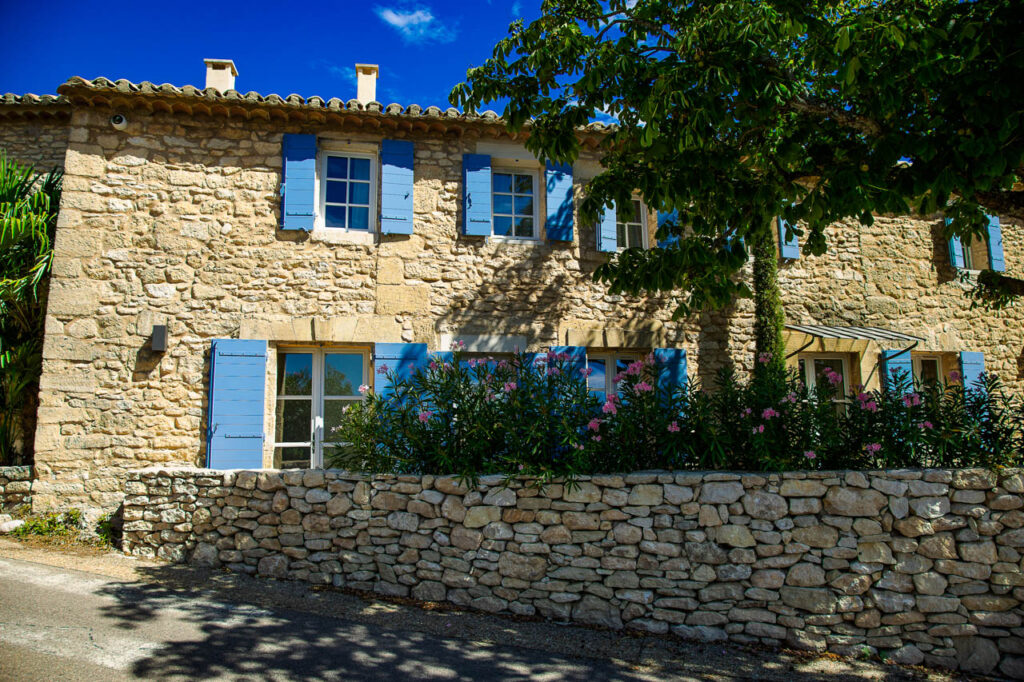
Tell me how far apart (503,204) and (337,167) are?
205 centimetres

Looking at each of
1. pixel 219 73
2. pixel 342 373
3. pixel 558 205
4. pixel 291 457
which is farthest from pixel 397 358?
pixel 219 73

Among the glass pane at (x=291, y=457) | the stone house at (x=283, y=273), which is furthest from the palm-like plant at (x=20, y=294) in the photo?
the glass pane at (x=291, y=457)

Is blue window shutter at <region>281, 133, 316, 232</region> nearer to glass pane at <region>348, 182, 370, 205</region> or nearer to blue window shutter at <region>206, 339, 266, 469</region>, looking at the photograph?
glass pane at <region>348, 182, 370, 205</region>

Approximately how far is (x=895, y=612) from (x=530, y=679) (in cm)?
264

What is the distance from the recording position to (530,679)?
145 inches

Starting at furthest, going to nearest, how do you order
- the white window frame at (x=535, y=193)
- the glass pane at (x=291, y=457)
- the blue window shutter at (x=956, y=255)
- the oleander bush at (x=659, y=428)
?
the blue window shutter at (x=956, y=255) → the white window frame at (x=535, y=193) → the glass pane at (x=291, y=457) → the oleander bush at (x=659, y=428)

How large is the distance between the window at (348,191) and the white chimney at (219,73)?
4.78 ft

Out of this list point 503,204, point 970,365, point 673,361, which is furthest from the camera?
point 970,365

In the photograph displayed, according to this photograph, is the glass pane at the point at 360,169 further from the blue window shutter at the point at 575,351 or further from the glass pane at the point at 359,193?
the blue window shutter at the point at 575,351

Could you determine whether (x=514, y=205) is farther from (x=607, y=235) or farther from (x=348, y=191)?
(x=348, y=191)

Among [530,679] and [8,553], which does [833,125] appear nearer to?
[530,679]

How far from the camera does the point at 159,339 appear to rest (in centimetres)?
655

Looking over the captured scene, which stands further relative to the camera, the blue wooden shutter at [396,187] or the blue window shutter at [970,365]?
the blue window shutter at [970,365]

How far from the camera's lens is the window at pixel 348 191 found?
287 inches
